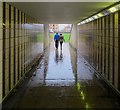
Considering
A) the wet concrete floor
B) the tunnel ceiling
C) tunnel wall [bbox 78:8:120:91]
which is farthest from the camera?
tunnel wall [bbox 78:8:120:91]

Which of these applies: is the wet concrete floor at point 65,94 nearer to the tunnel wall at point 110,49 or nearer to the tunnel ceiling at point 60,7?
the tunnel wall at point 110,49

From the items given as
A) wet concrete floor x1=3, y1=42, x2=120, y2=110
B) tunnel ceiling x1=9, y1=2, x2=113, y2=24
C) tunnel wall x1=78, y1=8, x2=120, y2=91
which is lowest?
wet concrete floor x1=3, y1=42, x2=120, y2=110

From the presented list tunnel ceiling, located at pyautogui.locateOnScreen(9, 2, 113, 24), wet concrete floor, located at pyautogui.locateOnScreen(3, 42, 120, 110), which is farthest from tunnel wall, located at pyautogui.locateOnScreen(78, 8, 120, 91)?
tunnel ceiling, located at pyautogui.locateOnScreen(9, 2, 113, 24)

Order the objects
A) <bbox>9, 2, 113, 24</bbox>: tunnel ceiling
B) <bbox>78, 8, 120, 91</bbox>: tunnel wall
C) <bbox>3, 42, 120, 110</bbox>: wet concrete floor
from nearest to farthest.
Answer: <bbox>3, 42, 120, 110</bbox>: wet concrete floor
<bbox>9, 2, 113, 24</bbox>: tunnel ceiling
<bbox>78, 8, 120, 91</bbox>: tunnel wall

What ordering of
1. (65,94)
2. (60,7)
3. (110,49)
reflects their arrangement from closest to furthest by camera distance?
(65,94), (60,7), (110,49)

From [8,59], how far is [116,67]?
3104mm

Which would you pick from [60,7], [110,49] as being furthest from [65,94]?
[60,7]

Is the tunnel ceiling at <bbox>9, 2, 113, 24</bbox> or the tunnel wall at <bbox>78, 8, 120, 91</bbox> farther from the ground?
the tunnel ceiling at <bbox>9, 2, 113, 24</bbox>

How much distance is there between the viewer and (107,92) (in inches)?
308

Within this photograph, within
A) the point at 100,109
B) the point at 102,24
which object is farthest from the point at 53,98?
the point at 102,24

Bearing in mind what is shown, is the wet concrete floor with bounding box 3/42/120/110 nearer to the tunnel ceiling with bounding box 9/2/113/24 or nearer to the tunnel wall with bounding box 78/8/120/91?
the tunnel wall with bounding box 78/8/120/91

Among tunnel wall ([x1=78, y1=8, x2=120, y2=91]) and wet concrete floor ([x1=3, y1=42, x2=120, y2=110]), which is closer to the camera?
wet concrete floor ([x1=3, y1=42, x2=120, y2=110])

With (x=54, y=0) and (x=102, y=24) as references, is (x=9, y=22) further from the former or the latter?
(x=102, y=24)

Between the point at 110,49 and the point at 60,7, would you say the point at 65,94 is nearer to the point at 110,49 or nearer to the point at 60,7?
the point at 110,49
